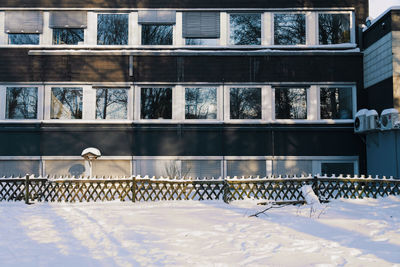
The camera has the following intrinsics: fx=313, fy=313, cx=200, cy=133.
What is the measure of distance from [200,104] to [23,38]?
27.8ft

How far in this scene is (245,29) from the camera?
13977 mm

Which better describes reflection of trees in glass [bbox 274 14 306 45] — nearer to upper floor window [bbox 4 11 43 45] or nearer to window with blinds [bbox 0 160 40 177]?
upper floor window [bbox 4 11 43 45]

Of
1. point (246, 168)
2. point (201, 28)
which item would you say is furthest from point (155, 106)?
point (246, 168)

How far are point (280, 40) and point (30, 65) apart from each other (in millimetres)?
11046

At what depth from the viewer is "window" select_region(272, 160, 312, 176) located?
528 inches

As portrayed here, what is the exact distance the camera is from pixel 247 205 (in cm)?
920

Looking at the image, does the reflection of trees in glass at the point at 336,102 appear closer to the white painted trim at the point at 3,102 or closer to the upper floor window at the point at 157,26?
the upper floor window at the point at 157,26

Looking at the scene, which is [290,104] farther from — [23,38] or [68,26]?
[23,38]

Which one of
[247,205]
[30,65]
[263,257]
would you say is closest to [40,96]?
[30,65]

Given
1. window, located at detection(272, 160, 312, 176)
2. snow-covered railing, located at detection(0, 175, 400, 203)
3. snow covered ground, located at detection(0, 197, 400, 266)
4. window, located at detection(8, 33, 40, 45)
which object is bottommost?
snow covered ground, located at detection(0, 197, 400, 266)

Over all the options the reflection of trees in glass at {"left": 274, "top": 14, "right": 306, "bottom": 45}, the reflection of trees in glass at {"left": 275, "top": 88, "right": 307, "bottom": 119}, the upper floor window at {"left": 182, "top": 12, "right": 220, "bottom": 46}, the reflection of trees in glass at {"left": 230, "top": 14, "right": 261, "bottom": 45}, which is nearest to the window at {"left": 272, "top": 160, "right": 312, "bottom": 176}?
the reflection of trees in glass at {"left": 275, "top": 88, "right": 307, "bottom": 119}

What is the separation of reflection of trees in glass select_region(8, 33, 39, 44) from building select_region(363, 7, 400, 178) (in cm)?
1445

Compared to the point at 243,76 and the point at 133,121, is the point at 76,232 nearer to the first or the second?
the point at 133,121

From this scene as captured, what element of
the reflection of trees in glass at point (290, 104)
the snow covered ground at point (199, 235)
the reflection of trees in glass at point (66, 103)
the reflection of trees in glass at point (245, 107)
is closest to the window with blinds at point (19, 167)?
the reflection of trees in glass at point (66, 103)
